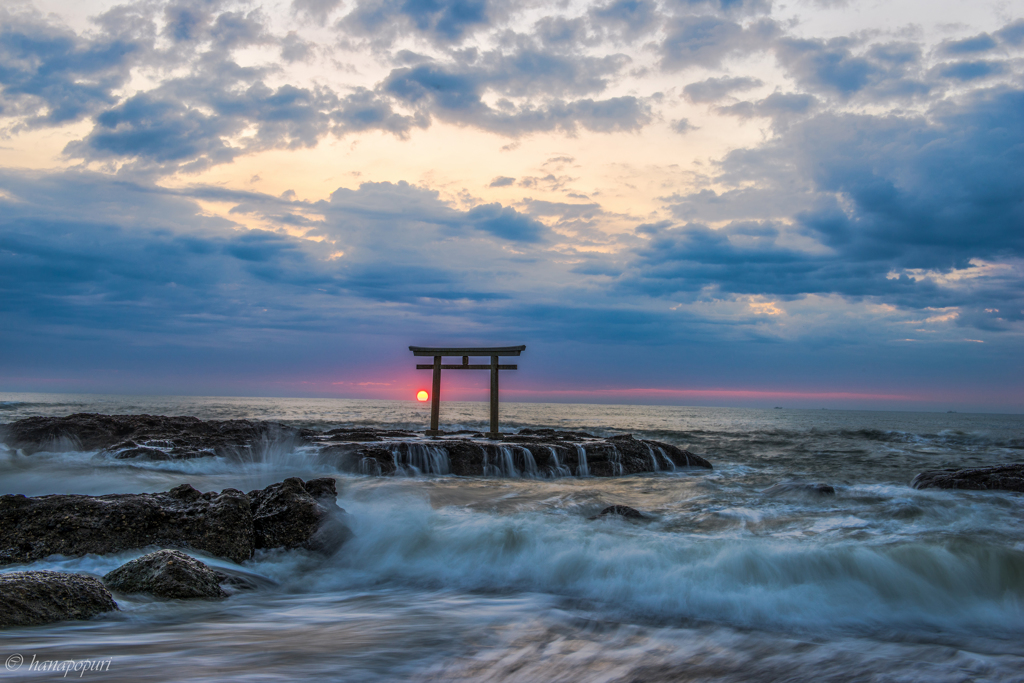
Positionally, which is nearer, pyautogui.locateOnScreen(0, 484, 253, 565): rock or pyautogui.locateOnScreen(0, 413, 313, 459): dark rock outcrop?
pyautogui.locateOnScreen(0, 484, 253, 565): rock

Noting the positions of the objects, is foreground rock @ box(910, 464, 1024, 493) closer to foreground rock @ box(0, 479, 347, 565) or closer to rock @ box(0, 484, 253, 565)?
foreground rock @ box(0, 479, 347, 565)

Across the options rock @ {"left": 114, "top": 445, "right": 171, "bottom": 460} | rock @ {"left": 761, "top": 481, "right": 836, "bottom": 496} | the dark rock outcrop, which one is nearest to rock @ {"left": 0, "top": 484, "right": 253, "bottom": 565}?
rock @ {"left": 114, "top": 445, "right": 171, "bottom": 460}

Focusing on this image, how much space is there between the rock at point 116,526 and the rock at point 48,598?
133 cm

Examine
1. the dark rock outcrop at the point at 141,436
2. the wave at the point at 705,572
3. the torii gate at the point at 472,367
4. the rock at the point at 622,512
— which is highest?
the torii gate at the point at 472,367

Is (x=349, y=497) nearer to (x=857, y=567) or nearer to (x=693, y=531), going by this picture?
(x=693, y=531)

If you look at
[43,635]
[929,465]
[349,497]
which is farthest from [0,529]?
[929,465]

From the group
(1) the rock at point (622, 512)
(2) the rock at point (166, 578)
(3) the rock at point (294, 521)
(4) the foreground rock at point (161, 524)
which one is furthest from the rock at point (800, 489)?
(2) the rock at point (166, 578)

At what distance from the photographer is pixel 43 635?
3.58 meters

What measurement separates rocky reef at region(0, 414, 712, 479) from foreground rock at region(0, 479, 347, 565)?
5270 millimetres

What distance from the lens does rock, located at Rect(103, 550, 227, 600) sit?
4359 millimetres

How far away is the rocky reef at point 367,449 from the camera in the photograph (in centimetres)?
1168

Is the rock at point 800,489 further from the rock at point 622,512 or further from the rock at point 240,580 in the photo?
the rock at point 240,580

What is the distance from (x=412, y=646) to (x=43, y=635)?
2441 millimetres

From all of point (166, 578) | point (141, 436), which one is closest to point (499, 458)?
point (166, 578)
